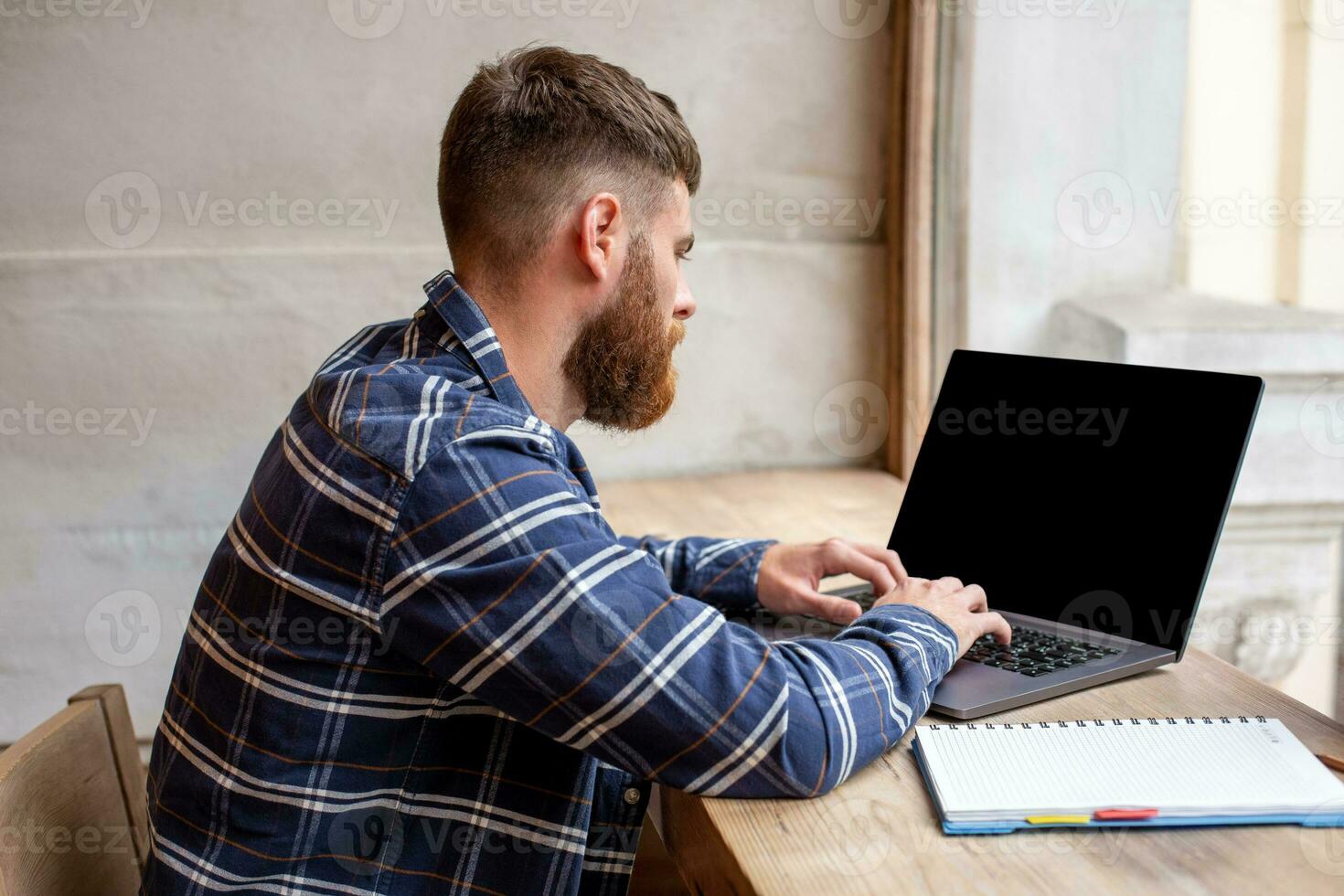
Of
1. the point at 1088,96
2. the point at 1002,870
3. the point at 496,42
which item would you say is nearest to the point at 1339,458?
the point at 1088,96

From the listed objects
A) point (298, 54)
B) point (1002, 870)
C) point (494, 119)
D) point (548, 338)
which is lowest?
point (1002, 870)

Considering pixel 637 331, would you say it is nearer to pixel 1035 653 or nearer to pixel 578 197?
pixel 578 197

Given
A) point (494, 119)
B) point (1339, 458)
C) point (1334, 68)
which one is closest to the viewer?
point (494, 119)

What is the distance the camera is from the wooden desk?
2.39 feet

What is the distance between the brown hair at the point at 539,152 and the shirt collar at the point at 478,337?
7 centimetres

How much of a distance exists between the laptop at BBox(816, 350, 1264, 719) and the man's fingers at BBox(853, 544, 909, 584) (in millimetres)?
62

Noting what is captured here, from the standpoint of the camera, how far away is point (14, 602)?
6.53 feet

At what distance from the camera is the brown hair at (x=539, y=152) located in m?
1.06

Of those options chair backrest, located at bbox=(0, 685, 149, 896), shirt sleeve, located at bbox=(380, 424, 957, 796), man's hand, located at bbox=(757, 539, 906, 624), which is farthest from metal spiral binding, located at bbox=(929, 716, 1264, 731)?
chair backrest, located at bbox=(0, 685, 149, 896)

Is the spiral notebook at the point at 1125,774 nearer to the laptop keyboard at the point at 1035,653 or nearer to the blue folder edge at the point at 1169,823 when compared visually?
the blue folder edge at the point at 1169,823

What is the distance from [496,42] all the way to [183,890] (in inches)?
59.3

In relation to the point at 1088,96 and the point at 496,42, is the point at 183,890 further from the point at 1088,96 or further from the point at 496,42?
the point at 1088,96

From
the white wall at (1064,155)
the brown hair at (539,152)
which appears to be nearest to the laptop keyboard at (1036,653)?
the brown hair at (539,152)

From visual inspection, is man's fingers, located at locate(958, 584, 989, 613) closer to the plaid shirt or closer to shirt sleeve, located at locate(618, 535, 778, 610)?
the plaid shirt
